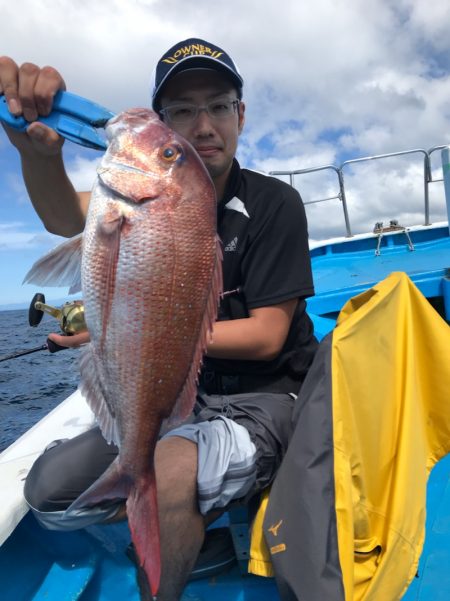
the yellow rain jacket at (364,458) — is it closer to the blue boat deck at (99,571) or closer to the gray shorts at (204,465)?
the gray shorts at (204,465)

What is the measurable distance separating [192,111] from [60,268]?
1.03 metres

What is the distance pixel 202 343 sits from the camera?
139 cm

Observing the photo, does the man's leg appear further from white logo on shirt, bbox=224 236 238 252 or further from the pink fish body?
white logo on shirt, bbox=224 236 238 252

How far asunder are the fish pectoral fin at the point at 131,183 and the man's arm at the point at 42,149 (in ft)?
1.27

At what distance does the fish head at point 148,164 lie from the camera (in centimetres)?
133

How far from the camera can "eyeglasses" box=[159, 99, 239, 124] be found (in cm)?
205

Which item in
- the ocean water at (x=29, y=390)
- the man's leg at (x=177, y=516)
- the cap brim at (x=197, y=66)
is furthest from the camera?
the ocean water at (x=29, y=390)

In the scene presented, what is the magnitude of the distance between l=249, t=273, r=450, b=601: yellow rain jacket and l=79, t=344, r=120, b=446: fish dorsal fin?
27.6 inches

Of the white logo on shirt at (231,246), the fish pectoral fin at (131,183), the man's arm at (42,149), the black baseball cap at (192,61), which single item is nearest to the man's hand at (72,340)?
the fish pectoral fin at (131,183)

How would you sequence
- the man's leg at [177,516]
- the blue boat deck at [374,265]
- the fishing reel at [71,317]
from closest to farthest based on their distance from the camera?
1. the man's leg at [177,516]
2. the fishing reel at [71,317]
3. the blue boat deck at [374,265]

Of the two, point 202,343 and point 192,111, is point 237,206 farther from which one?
point 202,343

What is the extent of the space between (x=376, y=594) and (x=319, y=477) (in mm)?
430

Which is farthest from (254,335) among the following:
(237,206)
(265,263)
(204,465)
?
(237,206)

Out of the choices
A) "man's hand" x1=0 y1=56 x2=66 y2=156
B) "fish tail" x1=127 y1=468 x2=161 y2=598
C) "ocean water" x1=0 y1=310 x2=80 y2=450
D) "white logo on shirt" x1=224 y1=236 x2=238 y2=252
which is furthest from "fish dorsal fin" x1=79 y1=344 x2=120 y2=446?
"ocean water" x1=0 y1=310 x2=80 y2=450
